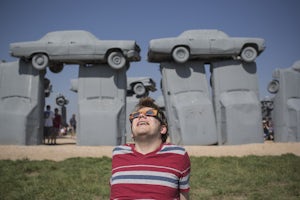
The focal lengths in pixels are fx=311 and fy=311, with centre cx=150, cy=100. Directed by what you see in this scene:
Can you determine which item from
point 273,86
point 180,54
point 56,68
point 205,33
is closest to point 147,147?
point 180,54

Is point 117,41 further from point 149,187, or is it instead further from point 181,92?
point 149,187

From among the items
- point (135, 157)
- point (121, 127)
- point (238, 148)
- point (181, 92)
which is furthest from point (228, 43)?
point (135, 157)

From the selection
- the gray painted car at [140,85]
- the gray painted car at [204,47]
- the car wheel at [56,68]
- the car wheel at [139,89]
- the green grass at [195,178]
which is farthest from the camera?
the gray painted car at [140,85]

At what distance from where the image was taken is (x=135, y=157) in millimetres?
1989

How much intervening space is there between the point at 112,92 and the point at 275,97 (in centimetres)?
668

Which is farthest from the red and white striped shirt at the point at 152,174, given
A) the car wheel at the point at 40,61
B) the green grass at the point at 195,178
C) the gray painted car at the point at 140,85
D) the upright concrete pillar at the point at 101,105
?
the gray painted car at the point at 140,85

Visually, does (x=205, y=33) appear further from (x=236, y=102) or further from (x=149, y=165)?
(x=149, y=165)

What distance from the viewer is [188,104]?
33.2 feet

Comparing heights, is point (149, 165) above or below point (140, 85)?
below

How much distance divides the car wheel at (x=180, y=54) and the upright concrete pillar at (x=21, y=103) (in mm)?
4531

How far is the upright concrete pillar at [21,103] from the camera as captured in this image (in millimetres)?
10078

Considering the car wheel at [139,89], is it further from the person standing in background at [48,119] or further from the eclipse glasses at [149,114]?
the eclipse glasses at [149,114]

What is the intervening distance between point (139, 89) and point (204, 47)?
6.36m

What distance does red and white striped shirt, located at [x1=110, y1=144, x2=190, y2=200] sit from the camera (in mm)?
1858
